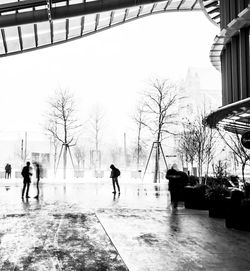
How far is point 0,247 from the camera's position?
6562 mm

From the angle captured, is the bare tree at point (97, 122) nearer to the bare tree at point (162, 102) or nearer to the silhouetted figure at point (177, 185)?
the bare tree at point (162, 102)

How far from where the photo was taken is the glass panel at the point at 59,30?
20.3m

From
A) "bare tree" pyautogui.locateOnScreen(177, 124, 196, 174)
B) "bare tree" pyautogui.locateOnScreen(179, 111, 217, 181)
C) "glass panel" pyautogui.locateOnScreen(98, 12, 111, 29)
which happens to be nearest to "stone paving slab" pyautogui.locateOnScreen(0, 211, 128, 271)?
"bare tree" pyautogui.locateOnScreen(179, 111, 217, 181)

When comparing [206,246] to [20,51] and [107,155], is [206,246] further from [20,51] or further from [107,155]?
[107,155]

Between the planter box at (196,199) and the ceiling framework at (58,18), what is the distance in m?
10.8

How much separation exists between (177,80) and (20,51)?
50.7 ft

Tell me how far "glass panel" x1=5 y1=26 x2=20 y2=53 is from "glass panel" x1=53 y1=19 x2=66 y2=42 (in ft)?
8.13

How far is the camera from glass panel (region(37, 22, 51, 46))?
19672 millimetres

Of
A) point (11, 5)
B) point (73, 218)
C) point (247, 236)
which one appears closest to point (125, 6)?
point (11, 5)

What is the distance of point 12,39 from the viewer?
65.8 ft

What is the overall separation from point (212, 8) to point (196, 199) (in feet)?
39.3

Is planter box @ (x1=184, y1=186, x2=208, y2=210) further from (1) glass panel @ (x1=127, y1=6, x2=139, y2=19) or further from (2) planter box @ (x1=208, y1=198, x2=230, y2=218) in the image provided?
(1) glass panel @ (x1=127, y1=6, x2=139, y2=19)

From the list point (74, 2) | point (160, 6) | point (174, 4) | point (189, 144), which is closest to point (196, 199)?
point (74, 2)

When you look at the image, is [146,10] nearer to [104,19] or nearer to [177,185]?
[104,19]
